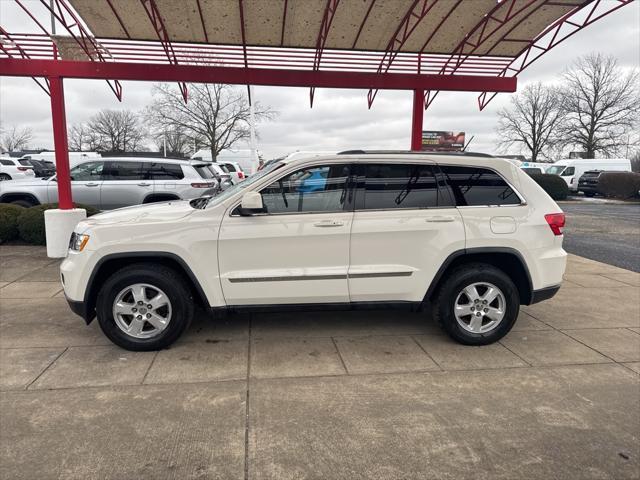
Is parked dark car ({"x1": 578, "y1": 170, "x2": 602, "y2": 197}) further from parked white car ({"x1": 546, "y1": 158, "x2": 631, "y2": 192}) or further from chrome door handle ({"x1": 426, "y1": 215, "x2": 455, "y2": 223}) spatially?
chrome door handle ({"x1": 426, "y1": 215, "x2": 455, "y2": 223})

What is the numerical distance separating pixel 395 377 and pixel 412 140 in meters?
6.03

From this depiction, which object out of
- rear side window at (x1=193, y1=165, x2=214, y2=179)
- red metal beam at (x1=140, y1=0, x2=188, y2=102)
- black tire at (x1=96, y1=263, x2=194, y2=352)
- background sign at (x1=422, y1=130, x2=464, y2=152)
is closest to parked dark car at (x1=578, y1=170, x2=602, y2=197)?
background sign at (x1=422, y1=130, x2=464, y2=152)

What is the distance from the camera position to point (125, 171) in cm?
1044

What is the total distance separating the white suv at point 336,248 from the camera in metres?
4.05

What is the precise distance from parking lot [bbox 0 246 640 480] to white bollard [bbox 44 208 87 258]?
310 centimetres

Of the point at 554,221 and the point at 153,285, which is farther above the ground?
the point at 554,221

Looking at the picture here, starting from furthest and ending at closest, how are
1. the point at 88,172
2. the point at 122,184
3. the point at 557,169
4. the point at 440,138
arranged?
the point at 440,138, the point at 557,169, the point at 88,172, the point at 122,184

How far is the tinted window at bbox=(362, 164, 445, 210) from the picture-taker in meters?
4.27

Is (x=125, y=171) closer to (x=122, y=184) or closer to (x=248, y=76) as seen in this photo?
(x=122, y=184)

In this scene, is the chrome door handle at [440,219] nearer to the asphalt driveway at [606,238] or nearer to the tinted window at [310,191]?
the tinted window at [310,191]

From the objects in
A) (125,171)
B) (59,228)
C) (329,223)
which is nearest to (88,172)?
(125,171)

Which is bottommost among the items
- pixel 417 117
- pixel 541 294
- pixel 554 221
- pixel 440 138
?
pixel 541 294

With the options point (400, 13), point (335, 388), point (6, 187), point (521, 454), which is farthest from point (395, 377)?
point (6, 187)

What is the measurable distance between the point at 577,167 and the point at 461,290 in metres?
31.5
